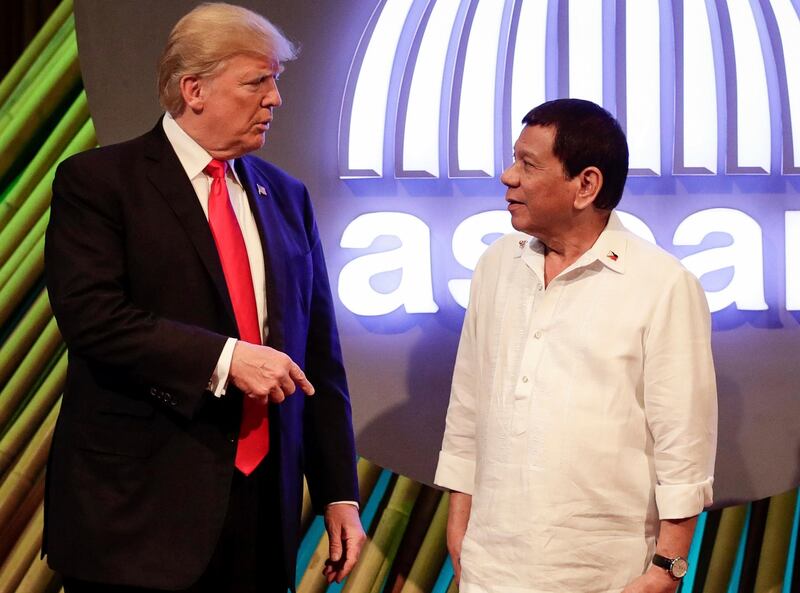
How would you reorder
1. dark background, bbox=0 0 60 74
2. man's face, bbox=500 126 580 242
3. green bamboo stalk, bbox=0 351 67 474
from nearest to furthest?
man's face, bbox=500 126 580 242
green bamboo stalk, bbox=0 351 67 474
dark background, bbox=0 0 60 74

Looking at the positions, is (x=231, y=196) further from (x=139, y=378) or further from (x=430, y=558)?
(x=430, y=558)

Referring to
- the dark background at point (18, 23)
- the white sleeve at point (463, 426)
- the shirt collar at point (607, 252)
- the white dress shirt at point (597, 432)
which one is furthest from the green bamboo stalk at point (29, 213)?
the white dress shirt at point (597, 432)


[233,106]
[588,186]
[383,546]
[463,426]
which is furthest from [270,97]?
[383,546]

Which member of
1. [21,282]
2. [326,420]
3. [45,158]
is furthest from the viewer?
[45,158]

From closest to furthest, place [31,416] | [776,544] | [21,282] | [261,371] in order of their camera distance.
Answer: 1. [261,371]
2. [776,544]
3. [31,416]
4. [21,282]

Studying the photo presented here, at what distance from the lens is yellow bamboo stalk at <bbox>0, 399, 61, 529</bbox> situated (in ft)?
11.0

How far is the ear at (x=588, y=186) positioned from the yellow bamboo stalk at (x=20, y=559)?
2.05 meters

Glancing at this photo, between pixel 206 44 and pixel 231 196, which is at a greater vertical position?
pixel 206 44

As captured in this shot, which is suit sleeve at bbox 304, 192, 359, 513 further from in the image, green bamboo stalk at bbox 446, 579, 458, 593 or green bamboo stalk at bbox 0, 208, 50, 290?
green bamboo stalk at bbox 0, 208, 50, 290

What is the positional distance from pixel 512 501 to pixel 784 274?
1292 millimetres

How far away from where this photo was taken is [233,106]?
2.14m

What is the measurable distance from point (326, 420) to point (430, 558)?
1057 mm

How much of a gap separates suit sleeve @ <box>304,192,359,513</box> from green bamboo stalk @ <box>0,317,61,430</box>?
1459mm

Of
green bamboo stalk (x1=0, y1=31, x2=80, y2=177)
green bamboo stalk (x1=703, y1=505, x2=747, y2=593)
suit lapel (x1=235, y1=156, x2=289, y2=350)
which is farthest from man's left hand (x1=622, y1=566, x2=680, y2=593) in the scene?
green bamboo stalk (x1=0, y1=31, x2=80, y2=177)
